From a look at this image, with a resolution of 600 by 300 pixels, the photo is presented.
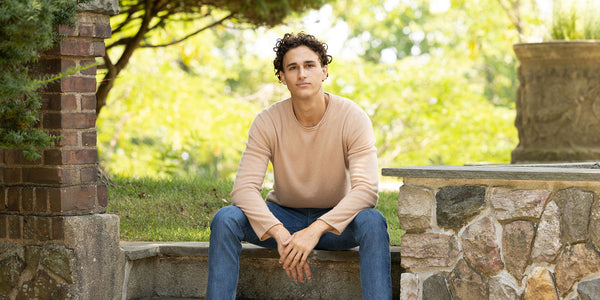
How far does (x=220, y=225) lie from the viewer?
3.18 meters

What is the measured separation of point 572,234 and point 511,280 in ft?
1.05

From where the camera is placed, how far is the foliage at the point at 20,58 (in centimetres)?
240

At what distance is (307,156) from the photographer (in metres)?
3.42

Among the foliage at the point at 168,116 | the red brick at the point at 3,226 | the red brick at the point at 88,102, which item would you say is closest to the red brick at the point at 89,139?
the red brick at the point at 88,102

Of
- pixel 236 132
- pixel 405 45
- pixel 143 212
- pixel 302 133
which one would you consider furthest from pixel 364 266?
pixel 405 45

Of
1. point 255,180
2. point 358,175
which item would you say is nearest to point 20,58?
point 255,180

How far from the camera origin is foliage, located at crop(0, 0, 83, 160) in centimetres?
240

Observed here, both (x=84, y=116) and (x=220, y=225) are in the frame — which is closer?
(x=220, y=225)

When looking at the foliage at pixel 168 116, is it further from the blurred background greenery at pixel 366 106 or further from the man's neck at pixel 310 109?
the man's neck at pixel 310 109

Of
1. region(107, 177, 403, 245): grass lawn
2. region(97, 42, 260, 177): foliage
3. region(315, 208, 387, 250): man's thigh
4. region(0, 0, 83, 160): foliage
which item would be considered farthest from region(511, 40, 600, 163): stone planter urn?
region(97, 42, 260, 177): foliage

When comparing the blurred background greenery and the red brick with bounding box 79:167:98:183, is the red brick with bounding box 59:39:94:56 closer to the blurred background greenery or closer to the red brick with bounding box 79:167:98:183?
the red brick with bounding box 79:167:98:183

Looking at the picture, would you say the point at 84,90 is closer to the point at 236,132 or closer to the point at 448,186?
the point at 448,186

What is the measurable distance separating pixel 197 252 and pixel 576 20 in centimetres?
470

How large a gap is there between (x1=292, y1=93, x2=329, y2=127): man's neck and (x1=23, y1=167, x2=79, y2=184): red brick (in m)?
1.10
